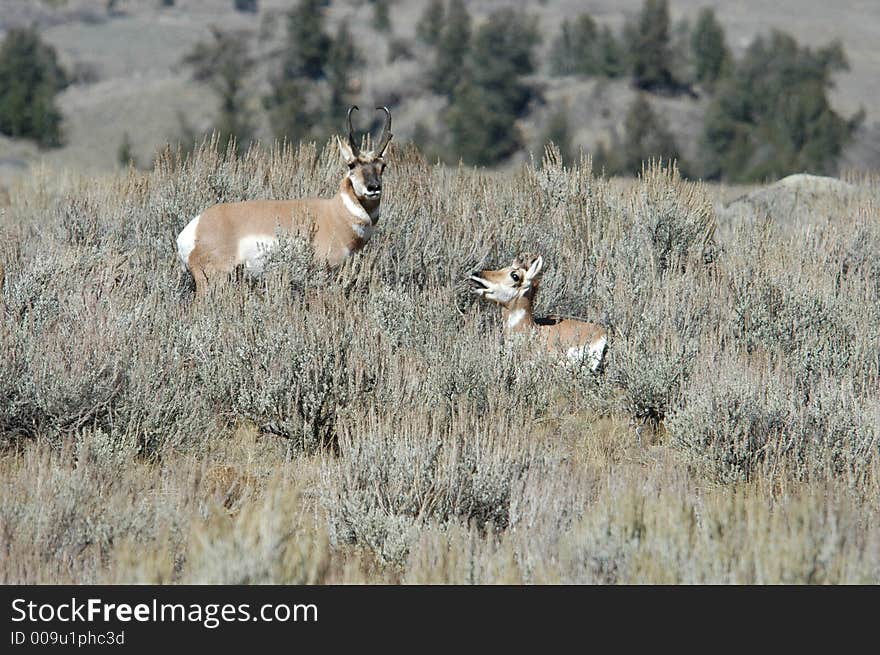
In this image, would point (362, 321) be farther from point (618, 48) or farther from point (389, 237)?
point (618, 48)

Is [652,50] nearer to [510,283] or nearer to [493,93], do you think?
[493,93]

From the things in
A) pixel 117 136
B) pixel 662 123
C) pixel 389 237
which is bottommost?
pixel 117 136

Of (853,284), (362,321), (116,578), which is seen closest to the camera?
A: (116,578)

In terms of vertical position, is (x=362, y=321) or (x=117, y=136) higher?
(x=362, y=321)

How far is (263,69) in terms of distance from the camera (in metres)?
75.2

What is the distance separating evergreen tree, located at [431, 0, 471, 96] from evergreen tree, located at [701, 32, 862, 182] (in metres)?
16.4

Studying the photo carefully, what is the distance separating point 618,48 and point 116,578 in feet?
242

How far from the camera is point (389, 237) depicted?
28.8 feet

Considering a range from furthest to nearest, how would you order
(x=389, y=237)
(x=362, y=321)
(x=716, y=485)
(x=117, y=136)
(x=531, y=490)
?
1. (x=117, y=136)
2. (x=389, y=237)
3. (x=362, y=321)
4. (x=716, y=485)
5. (x=531, y=490)

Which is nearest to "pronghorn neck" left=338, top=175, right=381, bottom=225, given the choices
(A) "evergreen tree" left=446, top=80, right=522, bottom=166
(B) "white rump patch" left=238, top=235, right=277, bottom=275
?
(B) "white rump patch" left=238, top=235, right=277, bottom=275

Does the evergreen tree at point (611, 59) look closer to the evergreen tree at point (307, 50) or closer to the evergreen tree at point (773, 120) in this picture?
the evergreen tree at point (773, 120)

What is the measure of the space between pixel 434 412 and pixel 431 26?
79.5 meters

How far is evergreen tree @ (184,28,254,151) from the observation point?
214ft
